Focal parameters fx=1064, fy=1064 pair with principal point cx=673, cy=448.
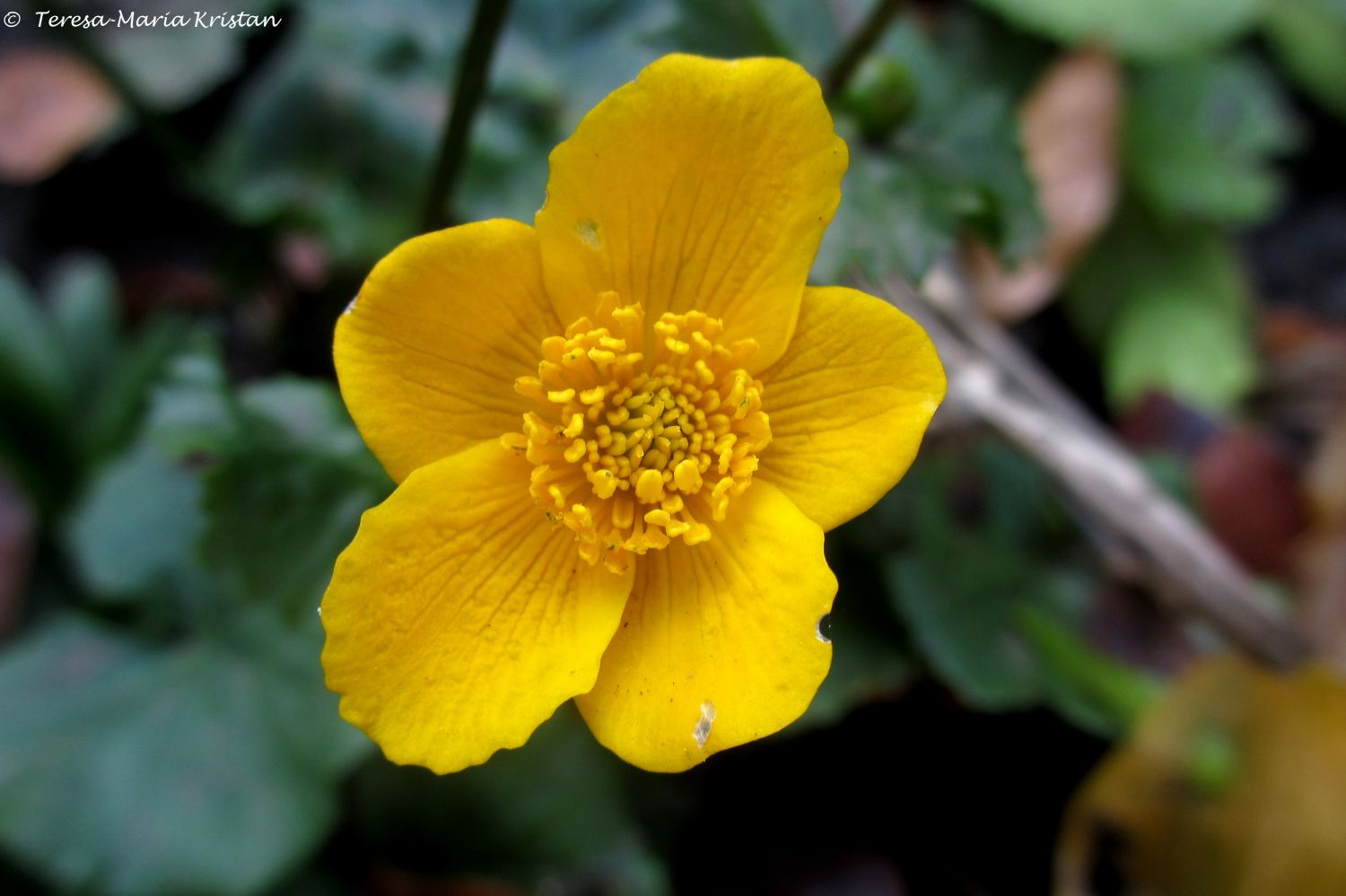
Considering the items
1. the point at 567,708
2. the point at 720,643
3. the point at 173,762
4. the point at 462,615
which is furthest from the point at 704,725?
the point at 173,762

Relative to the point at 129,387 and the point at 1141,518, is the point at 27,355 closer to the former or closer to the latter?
the point at 129,387

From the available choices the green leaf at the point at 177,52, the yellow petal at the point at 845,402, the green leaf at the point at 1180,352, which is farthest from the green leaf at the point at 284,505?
the green leaf at the point at 1180,352

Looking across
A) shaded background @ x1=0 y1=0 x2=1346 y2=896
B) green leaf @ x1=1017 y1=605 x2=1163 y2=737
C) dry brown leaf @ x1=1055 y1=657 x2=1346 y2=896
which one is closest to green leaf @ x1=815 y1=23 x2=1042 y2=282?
shaded background @ x1=0 y1=0 x2=1346 y2=896

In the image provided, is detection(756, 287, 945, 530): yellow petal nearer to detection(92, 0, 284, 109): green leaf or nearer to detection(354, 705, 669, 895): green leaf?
detection(354, 705, 669, 895): green leaf

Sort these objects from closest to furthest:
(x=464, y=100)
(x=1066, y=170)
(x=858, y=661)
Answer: (x=464, y=100), (x=858, y=661), (x=1066, y=170)

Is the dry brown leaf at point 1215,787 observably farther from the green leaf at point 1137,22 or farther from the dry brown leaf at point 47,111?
the dry brown leaf at point 47,111
